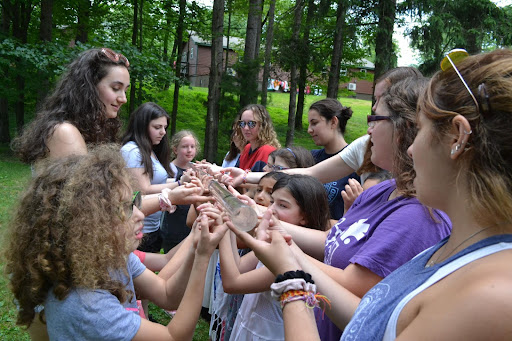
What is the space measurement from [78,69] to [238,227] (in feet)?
6.16

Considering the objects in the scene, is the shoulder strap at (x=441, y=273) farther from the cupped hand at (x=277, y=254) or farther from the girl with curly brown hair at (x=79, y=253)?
the girl with curly brown hair at (x=79, y=253)

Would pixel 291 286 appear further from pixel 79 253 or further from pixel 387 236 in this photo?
pixel 79 253

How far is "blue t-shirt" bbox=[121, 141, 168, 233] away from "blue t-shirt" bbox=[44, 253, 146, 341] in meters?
2.43

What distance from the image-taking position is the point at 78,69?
10.1 feet

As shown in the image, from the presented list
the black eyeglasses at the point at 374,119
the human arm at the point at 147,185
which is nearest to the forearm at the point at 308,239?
the black eyeglasses at the point at 374,119

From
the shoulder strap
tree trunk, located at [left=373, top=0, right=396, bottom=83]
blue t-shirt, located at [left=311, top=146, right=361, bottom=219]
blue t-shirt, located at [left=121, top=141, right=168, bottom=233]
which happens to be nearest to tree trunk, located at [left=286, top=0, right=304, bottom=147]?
tree trunk, located at [left=373, top=0, right=396, bottom=83]

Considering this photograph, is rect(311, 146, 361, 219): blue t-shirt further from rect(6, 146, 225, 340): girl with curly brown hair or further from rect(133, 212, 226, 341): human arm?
rect(6, 146, 225, 340): girl with curly brown hair

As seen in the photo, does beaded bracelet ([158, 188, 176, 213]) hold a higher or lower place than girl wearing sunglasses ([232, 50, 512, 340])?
lower

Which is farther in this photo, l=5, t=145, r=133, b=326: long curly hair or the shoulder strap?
l=5, t=145, r=133, b=326: long curly hair

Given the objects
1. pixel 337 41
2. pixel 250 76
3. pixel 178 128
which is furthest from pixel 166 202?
pixel 178 128

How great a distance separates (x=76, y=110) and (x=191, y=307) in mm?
1712

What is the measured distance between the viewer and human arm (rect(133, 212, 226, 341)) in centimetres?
183

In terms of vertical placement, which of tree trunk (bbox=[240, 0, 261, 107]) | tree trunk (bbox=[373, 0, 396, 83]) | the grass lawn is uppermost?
tree trunk (bbox=[373, 0, 396, 83])

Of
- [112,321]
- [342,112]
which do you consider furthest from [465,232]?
[342,112]
